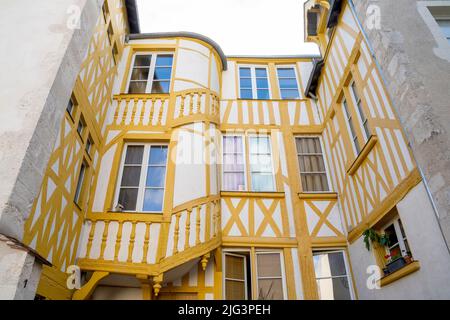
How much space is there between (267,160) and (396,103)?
12.8 feet

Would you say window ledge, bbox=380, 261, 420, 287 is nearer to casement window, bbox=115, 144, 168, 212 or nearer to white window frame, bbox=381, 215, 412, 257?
white window frame, bbox=381, 215, 412, 257

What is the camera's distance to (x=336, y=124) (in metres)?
6.69

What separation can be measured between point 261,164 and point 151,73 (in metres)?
3.43

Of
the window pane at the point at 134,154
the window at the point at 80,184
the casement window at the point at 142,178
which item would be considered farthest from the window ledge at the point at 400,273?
the window at the point at 80,184

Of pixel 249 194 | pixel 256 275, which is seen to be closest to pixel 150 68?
pixel 249 194

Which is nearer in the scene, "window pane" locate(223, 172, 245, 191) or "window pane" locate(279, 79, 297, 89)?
"window pane" locate(223, 172, 245, 191)

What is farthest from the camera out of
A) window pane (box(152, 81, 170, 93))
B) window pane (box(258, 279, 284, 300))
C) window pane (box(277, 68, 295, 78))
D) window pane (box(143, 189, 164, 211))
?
window pane (box(277, 68, 295, 78))

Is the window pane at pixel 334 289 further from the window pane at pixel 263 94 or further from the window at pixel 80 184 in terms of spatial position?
the window pane at pixel 263 94

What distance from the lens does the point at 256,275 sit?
5.80 metres

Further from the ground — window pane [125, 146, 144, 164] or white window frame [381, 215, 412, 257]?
window pane [125, 146, 144, 164]

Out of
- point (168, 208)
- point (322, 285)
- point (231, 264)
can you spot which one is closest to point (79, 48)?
point (168, 208)

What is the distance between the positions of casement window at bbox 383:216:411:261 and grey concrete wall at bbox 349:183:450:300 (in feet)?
1.16

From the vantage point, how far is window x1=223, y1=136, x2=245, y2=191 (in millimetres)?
6875

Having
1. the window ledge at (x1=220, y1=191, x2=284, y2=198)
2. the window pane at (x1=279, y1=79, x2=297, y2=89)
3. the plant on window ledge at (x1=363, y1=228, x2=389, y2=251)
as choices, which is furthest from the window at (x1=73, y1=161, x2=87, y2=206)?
the window pane at (x1=279, y1=79, x2=297, y2=89)
